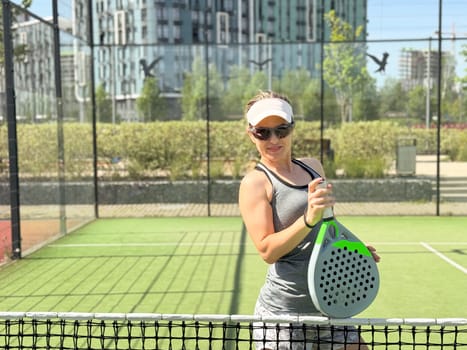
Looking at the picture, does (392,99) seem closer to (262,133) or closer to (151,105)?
(151,105)

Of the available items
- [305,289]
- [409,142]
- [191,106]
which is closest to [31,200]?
[305,289]

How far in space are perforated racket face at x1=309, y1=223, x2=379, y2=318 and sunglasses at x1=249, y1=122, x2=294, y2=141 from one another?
45 cm

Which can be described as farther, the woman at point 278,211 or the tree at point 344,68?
the tree at point 344,68

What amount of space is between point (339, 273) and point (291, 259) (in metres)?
0.25

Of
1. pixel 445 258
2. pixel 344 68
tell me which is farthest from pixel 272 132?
pixel 344 68

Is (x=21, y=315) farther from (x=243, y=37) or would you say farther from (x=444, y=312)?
(x=243, y=37)

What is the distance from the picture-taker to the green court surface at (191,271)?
19.3 feet

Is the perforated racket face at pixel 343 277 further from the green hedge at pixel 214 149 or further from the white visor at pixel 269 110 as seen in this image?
the green hedge at pixel 214 149

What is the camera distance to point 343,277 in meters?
2.13

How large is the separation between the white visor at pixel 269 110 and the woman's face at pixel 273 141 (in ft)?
0.06

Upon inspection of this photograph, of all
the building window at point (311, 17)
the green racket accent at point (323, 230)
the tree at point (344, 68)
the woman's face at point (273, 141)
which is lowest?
the green racket accent at point (323, 230)

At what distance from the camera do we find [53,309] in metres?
5.77

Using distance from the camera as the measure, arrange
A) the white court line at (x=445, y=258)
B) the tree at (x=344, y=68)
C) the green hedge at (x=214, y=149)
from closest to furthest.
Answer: the white court line at (x=445, y=258) < the green hedge at (x=214, y=149) < the tree at (x=344, y=68)

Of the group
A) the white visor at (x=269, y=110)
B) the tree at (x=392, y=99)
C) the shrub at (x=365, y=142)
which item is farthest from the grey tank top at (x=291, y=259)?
the tree at (x=392, y=99)
